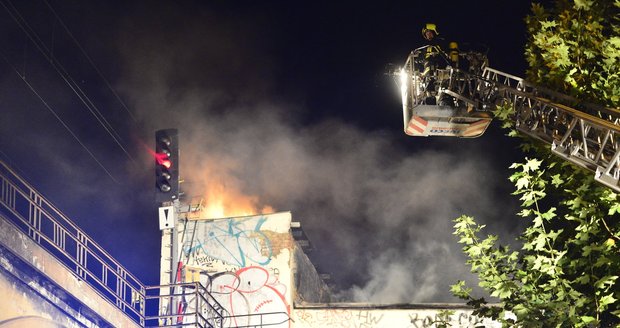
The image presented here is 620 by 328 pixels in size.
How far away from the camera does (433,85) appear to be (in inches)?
582

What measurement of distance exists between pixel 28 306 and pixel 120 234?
770 inches

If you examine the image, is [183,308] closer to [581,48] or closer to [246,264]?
[246,264]

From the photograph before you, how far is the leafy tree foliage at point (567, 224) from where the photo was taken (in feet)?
32.3

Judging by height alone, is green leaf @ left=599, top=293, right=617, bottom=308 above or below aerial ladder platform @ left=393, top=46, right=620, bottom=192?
below

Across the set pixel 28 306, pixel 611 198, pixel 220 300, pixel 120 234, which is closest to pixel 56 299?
pixel 28 306

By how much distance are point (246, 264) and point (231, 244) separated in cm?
75

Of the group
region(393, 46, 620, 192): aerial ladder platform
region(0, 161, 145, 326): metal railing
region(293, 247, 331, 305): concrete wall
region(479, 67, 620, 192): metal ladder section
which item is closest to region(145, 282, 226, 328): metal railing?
region(0, 161, 145, 326): metal railing

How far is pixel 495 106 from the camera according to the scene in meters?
13.6

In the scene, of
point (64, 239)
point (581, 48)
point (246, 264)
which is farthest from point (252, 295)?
Answer: point (581, 48)

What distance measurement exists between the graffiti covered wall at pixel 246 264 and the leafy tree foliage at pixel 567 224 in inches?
446

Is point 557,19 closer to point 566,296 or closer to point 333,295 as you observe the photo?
point 566,296

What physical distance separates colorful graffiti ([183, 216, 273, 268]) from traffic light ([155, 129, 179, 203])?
6.15m

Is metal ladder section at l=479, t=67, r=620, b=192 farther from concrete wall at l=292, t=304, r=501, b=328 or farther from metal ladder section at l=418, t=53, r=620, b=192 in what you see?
concrete wall at l=292, t=304, r=501, b=328

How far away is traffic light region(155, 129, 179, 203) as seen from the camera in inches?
663
